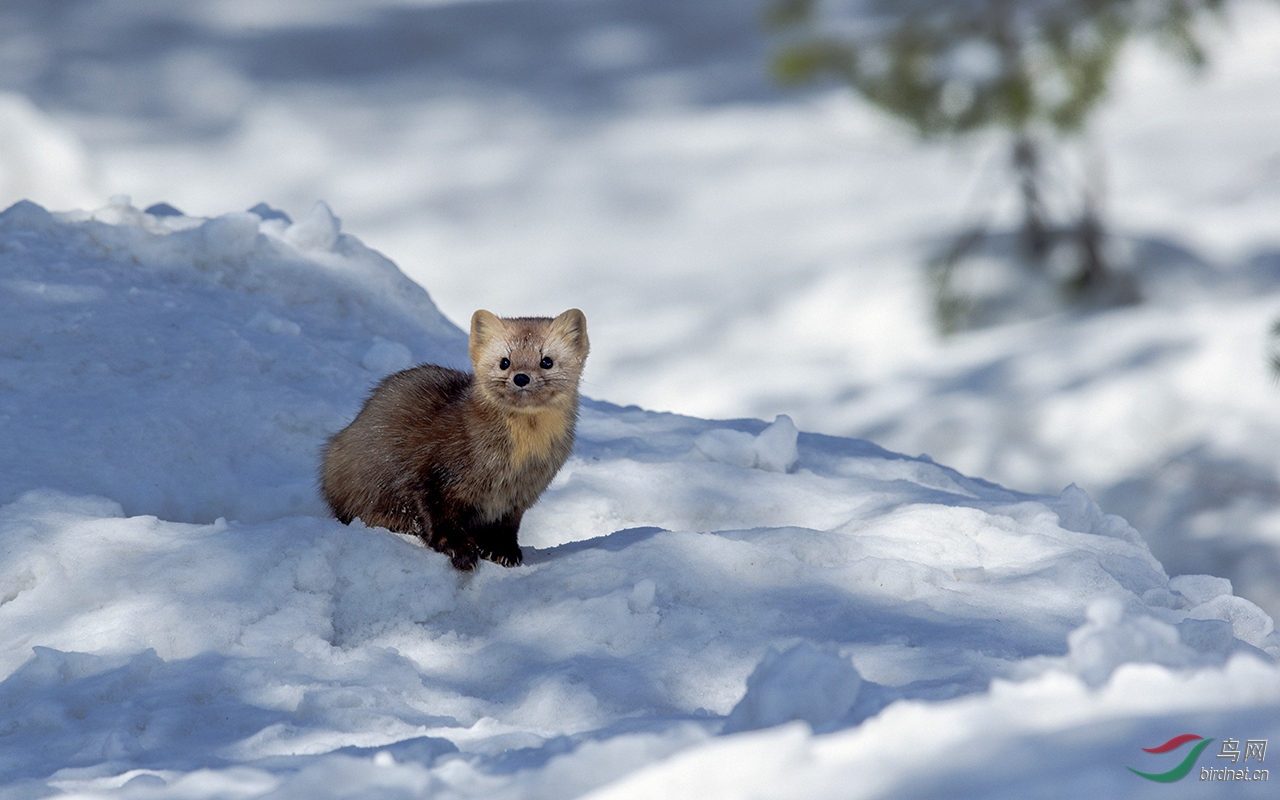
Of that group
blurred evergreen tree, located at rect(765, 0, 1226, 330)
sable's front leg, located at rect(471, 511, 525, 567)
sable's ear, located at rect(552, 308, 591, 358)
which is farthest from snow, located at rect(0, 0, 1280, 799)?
sable's ear, located at rect(552, 308, 591, 358)

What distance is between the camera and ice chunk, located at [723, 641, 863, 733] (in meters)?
2.09

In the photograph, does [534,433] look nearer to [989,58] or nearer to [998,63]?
[998,63]

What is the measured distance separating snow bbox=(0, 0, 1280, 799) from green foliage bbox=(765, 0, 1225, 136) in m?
0.44

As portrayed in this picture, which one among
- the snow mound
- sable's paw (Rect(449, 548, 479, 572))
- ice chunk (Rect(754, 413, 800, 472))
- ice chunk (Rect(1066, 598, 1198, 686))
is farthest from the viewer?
ice chunk (Rect(754, 413, 800, 472))

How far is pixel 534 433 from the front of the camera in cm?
324

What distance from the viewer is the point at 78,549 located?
2.94 metres

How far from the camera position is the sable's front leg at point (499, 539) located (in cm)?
329

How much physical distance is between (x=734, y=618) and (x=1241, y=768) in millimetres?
1397

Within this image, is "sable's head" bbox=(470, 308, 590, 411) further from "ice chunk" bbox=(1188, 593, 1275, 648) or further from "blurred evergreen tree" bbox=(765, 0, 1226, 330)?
"blurred evergreen tree" bbox=(765, 0, 1226, 330)

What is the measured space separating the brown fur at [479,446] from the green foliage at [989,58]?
6.73 m

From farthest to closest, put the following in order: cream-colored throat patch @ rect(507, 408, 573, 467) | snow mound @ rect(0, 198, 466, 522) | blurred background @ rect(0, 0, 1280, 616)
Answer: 1. blurred background @ rect(0, 0, 1280, 616)
2. snow mound @ rect(0, 198, 466, 522)
3. cream-colored throat patch @ rect(507, 408, 573, 467)

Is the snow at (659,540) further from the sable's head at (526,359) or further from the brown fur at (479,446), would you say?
the sable's head at (526,359)

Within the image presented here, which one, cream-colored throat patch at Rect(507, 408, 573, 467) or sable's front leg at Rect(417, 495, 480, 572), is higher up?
cream-colored throat patch at Rect(507, 408, 573, 467)

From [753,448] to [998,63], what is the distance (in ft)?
21.9
